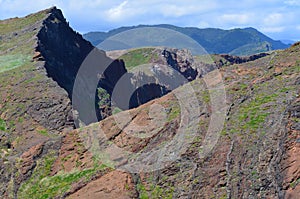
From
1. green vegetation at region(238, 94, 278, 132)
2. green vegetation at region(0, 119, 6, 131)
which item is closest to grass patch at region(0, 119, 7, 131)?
green vegetation at region(0, 119, 6, 131)

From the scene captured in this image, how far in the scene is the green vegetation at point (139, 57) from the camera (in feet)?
344

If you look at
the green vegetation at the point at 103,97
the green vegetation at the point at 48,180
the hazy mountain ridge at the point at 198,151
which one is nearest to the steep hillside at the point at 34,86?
the hazy mountain ridge at the point at 198,151

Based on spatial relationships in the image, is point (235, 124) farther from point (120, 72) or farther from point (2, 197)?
point (120, 72)

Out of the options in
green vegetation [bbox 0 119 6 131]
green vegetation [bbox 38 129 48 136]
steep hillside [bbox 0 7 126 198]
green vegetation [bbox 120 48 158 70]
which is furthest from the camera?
green vegetation [bbox 120 48 158 70]

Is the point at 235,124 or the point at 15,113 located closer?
the point at 235,124

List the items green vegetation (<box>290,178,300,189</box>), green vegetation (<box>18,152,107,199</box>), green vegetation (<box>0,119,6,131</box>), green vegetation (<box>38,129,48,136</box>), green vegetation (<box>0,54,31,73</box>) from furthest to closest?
green vegetation (<box>0,54,31,73</box>) → green vegetation (<box>0,119,6,131</box>) → green vegetation (<box>38,129,48,136</box>) → green vegetation (<box>18,152,107,199</box>) → green vegetation (<box>290,178,300,189</box>)

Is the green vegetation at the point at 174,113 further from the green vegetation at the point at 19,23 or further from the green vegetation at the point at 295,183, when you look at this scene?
the green vegetation at the point at 19,23

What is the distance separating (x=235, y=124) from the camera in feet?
68.2

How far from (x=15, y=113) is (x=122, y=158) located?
66.7ft

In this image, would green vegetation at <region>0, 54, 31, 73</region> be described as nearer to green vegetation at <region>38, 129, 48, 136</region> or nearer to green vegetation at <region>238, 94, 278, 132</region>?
green vegetation at <region>38, 129, 48, 136</region>

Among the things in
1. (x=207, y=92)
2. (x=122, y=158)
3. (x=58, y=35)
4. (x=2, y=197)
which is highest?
(x=58, y=35)

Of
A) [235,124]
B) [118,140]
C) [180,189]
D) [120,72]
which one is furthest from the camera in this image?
[120,72]

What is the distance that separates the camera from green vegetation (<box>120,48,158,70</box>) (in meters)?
105

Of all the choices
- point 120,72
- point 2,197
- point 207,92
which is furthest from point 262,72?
point 120,72
